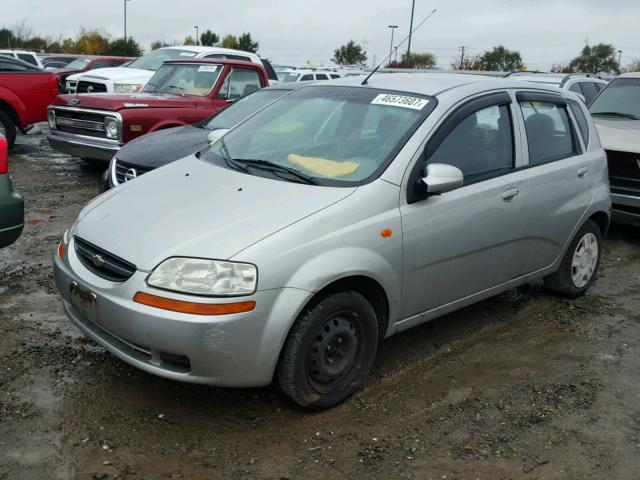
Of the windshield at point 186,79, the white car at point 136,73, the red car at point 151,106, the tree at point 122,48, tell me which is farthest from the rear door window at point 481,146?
the tree at point 122,48

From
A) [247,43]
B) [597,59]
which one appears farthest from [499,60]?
[247,43]

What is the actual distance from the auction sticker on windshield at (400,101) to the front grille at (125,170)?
9.55 ft

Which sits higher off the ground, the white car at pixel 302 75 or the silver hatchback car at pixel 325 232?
the white car at pixel 302 75

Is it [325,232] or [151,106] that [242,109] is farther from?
[325,232]

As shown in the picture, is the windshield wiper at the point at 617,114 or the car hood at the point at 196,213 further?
the windshield wiper at the point at 617,114

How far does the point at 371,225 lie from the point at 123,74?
10.9 m

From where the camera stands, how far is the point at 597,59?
175ft

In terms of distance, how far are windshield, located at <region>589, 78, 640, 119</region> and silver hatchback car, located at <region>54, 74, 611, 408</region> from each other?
13.0 feet

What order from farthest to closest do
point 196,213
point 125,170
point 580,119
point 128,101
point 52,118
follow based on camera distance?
point 52,118, point 128,101, point 125,170, point 580,119, point 196,213

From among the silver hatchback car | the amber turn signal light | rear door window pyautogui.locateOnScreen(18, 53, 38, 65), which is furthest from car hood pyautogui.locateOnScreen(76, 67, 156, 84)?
the amber turn signal light

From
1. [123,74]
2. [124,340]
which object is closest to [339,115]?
[124,340]

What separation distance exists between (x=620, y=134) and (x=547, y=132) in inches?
122

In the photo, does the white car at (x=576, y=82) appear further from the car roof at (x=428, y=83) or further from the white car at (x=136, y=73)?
the car roof at (x=428, y=83)

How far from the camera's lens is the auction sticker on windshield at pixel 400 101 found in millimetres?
4094
